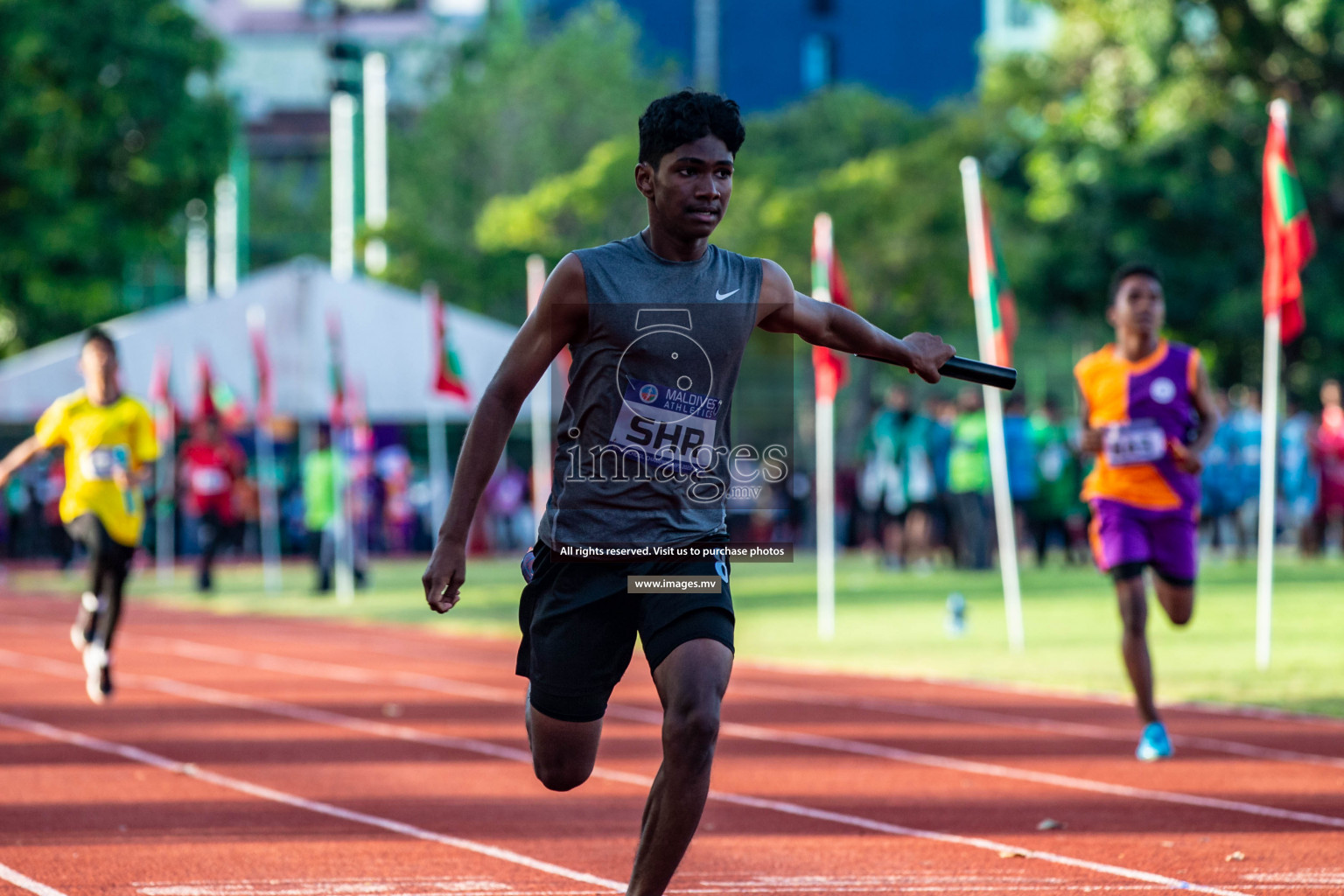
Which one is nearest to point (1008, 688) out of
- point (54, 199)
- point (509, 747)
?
point (509, 747)

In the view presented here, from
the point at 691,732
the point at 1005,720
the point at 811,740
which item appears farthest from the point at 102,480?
the point at 691,732

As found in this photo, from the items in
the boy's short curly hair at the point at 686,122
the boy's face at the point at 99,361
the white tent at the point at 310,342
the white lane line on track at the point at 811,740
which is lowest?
the white lane line on track at the point at 811,740

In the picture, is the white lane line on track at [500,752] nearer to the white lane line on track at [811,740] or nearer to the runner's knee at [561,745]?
the white lane line on track at [811,740]

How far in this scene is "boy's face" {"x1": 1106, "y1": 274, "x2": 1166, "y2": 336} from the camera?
8.62 metres

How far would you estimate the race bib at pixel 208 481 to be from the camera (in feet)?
73.5

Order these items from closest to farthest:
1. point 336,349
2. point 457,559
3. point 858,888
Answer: point 457,559
point 858,888
point 336,349

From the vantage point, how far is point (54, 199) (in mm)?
32781

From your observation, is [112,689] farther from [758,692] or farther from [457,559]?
[457,559]

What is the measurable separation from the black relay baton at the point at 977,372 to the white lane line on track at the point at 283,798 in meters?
1.95

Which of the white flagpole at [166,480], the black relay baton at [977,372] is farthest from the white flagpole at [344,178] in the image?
the black relay baton at [977,372]

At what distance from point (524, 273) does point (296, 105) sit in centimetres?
3514

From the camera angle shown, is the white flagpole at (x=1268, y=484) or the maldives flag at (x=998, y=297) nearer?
the white flagpole at (x=1268, y=484)

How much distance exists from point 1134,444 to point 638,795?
109 inches

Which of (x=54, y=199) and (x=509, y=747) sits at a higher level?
(x=54, y=199)
